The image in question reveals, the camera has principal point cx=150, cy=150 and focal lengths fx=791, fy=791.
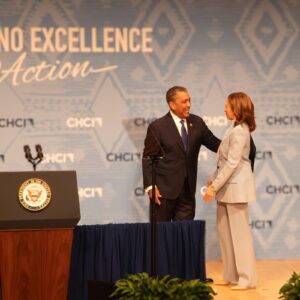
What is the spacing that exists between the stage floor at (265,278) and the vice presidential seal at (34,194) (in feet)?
6.02

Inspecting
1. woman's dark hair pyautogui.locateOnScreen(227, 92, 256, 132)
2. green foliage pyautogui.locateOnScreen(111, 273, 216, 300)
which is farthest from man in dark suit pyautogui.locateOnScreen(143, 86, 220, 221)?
green foliage pyautogui.locateOnScreen(111, 273, 216, 300)

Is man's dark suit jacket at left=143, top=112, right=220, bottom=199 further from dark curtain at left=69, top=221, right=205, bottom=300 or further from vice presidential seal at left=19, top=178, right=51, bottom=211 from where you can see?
vice presidential seal at left=19, top=178, right=51, bottom=211

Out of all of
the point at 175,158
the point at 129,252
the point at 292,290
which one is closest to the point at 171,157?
the point at 175,158

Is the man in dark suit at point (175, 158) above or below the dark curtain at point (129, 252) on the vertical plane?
above

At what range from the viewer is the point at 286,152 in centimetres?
758

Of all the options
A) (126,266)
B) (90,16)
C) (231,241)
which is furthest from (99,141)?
(126,266)

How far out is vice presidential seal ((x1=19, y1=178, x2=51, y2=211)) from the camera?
180 inches

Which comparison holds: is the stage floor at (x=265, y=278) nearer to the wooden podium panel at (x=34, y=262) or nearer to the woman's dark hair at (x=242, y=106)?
the woman's dark hair at (x=242, y=106)

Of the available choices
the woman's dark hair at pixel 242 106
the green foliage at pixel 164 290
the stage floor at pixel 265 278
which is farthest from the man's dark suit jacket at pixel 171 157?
the green foliage at pixel 164 290

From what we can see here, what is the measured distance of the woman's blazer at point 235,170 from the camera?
5.99 metres

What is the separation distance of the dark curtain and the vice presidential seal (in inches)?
19.4

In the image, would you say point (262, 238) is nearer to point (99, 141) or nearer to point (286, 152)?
point (286, 152)

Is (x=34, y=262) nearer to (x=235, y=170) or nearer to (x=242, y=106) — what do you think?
(x=235, y=170)

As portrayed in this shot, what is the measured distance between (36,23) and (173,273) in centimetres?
306
